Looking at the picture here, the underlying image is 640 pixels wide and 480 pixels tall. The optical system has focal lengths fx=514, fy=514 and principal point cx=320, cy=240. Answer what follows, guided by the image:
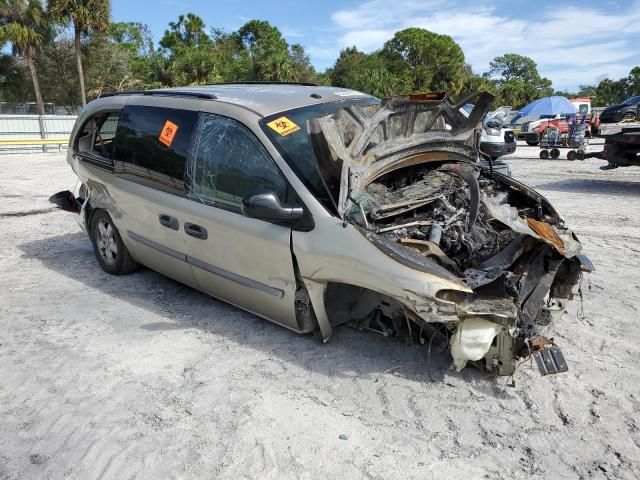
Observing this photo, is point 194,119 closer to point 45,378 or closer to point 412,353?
point 45,378

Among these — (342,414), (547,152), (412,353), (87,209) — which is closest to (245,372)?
(342,414)

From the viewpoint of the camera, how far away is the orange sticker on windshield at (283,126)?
3877 millimetres

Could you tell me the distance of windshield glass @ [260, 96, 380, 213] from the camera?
3568 mm

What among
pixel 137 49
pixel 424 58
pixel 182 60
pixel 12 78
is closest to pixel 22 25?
pixel 12 78

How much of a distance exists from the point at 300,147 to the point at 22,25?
114 ft

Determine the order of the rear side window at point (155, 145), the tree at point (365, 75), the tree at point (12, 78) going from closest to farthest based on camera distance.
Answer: the rear side window at point (155, 145), the tree at point (12, 78), the tree at point (365, 75)

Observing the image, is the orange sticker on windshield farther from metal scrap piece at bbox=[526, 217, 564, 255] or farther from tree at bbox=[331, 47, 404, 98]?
tree at bbox=[331, 47, 404, 98]

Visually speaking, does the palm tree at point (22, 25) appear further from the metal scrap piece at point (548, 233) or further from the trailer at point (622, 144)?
the metal scrap piece at point (548, 233)

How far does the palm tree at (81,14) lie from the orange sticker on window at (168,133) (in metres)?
28.6

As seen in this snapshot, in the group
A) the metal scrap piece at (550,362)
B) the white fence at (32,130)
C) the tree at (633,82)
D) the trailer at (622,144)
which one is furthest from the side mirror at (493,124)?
the tree at (633,82)

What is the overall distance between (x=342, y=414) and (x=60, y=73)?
1627 inches

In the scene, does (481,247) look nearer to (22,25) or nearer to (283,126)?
(283,126)

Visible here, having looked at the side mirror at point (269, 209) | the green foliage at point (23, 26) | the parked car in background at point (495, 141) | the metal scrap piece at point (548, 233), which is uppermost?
the green foliage at point (23, 26)

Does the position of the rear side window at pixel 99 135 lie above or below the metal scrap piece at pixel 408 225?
above
